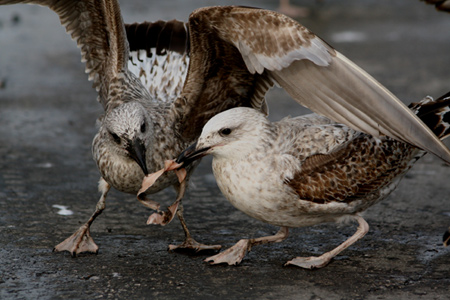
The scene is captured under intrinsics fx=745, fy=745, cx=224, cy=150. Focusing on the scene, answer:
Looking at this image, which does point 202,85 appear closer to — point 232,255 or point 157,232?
point 157,232

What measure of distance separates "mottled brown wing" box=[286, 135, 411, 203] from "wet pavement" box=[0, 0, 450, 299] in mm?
415

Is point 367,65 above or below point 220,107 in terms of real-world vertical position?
below

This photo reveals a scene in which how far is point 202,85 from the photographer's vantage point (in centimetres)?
498

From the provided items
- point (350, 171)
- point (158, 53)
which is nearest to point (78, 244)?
point (350, 171)

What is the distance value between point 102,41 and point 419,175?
275 centimetres

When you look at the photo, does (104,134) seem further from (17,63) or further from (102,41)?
(17,63)

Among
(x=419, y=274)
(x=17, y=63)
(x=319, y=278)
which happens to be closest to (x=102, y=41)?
(x=319, y=278)

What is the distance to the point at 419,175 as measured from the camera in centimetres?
608

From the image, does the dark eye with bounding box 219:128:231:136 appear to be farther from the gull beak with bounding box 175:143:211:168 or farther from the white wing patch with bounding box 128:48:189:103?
the white wing patch with bounding box 128:48:189:103

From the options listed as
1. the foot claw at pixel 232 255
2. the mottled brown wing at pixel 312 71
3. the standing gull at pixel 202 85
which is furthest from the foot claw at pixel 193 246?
the mottled brown wing at pixel 312 71

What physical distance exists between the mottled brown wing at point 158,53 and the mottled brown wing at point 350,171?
76.8 inches

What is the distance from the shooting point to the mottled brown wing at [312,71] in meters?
4.13

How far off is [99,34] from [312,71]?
1.85 metres

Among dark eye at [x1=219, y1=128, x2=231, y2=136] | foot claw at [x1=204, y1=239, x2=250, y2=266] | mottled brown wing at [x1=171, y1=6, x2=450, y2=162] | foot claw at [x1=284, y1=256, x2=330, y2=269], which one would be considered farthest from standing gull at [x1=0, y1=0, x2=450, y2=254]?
foot claw at [x1=284, y1=256, x2=330, y2=269]
